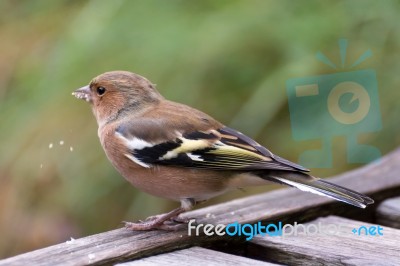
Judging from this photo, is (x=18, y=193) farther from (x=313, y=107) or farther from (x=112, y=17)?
(x=313, y=107)

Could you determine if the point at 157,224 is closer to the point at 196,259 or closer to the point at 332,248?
the point at 196,259

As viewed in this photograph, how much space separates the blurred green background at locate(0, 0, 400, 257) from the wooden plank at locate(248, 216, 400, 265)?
1.56 meters

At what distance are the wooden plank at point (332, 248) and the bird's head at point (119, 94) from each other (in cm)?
100

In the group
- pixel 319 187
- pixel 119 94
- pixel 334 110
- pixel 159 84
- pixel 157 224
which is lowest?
pixel 157 224

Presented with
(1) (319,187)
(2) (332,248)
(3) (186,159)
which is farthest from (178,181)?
(2) (332,248)

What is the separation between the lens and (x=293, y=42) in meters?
4.19

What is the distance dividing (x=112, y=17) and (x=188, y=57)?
0.53 metres

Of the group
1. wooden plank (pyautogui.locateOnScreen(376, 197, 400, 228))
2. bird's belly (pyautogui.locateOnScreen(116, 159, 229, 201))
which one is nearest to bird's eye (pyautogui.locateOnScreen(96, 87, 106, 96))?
bird's belly (pyautogui.locateOnScreen(116, 159, 229, 201))

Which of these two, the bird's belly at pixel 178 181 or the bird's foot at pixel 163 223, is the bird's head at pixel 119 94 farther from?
the bird's foot at pixel 163 223

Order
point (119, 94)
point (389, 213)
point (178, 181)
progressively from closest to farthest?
1. point (389, 213)
2. point (178, 181)
3. point (119, 94)

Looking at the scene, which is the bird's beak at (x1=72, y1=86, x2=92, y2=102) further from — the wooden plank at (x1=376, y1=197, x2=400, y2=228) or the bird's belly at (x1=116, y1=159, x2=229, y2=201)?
the wooden plank at (x1=376, y1=197, x2=400, y2=228)

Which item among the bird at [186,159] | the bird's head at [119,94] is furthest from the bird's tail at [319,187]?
the bird's head at [119,94]

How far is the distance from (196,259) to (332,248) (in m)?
0.42

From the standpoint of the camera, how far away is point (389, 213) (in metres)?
2.87
